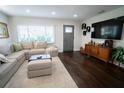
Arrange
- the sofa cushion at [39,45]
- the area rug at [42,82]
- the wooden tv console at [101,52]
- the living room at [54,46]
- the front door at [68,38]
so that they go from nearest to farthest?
the area rug at [42,82], the living room at [54,46], the wooden tv console at [101,52], the sofa cushion at [39,45], the front door at [68,38]

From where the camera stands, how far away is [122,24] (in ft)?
9.50

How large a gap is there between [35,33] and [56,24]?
1.54m

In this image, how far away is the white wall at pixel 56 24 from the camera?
4.74 metres

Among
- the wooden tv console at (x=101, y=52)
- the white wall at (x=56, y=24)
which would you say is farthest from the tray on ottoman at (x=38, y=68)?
the white wall at (x=56, y=24)

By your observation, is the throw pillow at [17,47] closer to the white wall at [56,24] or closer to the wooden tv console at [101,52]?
the white wall at [56,24]

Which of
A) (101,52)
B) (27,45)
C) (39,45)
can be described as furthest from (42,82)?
(101,52)

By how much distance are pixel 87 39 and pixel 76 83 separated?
383 cm

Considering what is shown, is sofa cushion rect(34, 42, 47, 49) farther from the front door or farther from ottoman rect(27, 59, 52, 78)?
ottoman rect(27, 59, 52, 78)

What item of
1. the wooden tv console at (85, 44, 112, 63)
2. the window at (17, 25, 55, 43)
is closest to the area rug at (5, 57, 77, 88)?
the wooden tv console at (85, 44, 112, 63)

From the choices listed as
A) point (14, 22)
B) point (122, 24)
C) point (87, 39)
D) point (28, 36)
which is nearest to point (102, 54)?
point (122, 24)

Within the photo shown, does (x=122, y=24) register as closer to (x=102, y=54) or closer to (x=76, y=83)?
(x=102, y=54)

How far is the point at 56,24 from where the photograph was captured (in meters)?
5.39

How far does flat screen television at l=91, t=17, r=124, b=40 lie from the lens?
3011 mm

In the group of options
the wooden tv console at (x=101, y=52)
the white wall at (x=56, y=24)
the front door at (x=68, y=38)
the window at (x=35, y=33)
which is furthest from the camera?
the front door at (x=68, y=38)
